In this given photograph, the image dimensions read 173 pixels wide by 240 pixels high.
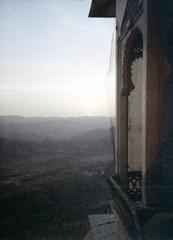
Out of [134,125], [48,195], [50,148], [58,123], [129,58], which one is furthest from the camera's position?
[58,123]

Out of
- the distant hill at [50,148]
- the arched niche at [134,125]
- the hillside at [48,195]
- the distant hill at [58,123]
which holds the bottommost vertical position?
the distant hill at [58,123]

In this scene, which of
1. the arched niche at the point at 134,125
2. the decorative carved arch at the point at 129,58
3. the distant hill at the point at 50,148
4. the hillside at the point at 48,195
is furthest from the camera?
the distant hill at the point at 50,148

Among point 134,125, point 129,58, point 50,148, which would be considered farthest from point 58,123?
point 129,58

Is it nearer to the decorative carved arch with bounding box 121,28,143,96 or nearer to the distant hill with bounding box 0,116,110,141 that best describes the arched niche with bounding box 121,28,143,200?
the decorative carved arch with bounding box 121,28,143,96

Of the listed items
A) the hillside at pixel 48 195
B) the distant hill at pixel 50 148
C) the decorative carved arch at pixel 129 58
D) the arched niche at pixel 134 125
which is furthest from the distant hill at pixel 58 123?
the decorative carved arch at pixel 129 58

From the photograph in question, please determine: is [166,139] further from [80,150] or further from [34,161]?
[80,150]

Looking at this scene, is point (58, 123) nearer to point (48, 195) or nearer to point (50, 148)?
point (50, 148)

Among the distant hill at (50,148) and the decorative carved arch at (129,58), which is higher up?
the decorative carved arch at (129,58)

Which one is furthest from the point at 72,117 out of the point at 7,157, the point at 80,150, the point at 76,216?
the point at 76,216

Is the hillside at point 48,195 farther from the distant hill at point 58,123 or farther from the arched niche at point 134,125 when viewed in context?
the distant hill at point 58,123

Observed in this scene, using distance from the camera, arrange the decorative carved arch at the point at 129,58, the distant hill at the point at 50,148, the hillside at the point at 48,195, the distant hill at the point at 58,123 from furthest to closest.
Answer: the distant hill at the point at 58,123 < the distant hill at the point at 50,148 < the hillside at the point at 48,195 < the decorative carved arch at the point at 129,58

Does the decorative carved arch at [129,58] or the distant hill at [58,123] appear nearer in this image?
the decorative carved arch at [129,58]
